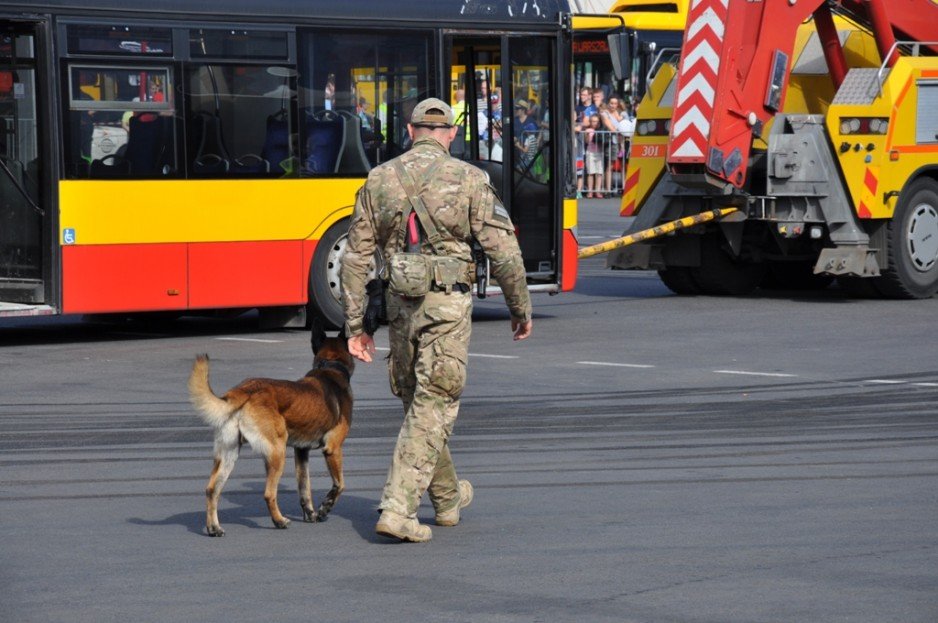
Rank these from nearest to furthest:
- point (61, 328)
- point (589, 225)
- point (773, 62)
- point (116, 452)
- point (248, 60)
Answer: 1. point (116, 452)
2. point (248, 60)
3. point (61, 328)
4. point (773, 62)
5. point (589, 225)

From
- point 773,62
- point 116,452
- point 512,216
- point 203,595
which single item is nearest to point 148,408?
point 116,452

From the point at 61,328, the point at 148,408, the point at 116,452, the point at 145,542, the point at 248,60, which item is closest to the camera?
the point at 145,542

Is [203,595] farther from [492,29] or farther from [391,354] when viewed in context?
[492,29]

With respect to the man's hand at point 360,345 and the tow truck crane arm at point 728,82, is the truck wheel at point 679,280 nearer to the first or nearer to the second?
the tow truck crane arm at point 728,82

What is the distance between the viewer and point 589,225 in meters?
27.3

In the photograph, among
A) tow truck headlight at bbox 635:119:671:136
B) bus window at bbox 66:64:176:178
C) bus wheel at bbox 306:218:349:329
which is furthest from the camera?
tow truck headlight at bbox 635:119:671:136

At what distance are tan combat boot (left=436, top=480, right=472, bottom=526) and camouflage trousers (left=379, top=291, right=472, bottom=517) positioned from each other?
27cm

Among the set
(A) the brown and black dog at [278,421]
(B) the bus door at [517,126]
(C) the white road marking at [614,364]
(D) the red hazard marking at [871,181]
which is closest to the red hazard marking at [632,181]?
(B) the bus door at [517,126]

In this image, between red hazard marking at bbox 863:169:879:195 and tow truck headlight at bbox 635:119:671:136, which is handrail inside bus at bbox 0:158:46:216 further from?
red hazard marking at bbox 863:169:879:195

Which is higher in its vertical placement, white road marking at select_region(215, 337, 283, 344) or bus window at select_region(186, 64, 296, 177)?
bus window at select_region(186, 64, 296, 177)

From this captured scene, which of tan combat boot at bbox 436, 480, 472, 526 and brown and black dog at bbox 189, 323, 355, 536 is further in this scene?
tan combat boot at bbox 436, 480, 472, 526

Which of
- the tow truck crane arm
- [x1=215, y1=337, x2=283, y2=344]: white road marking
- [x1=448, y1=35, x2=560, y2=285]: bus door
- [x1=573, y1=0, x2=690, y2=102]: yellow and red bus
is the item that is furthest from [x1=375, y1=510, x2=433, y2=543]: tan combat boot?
[x1=573, y1=0, x2=690, y2=102]: yellow and red bus

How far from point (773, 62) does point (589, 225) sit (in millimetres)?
10240

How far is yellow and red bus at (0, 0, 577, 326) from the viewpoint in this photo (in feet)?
45.8
